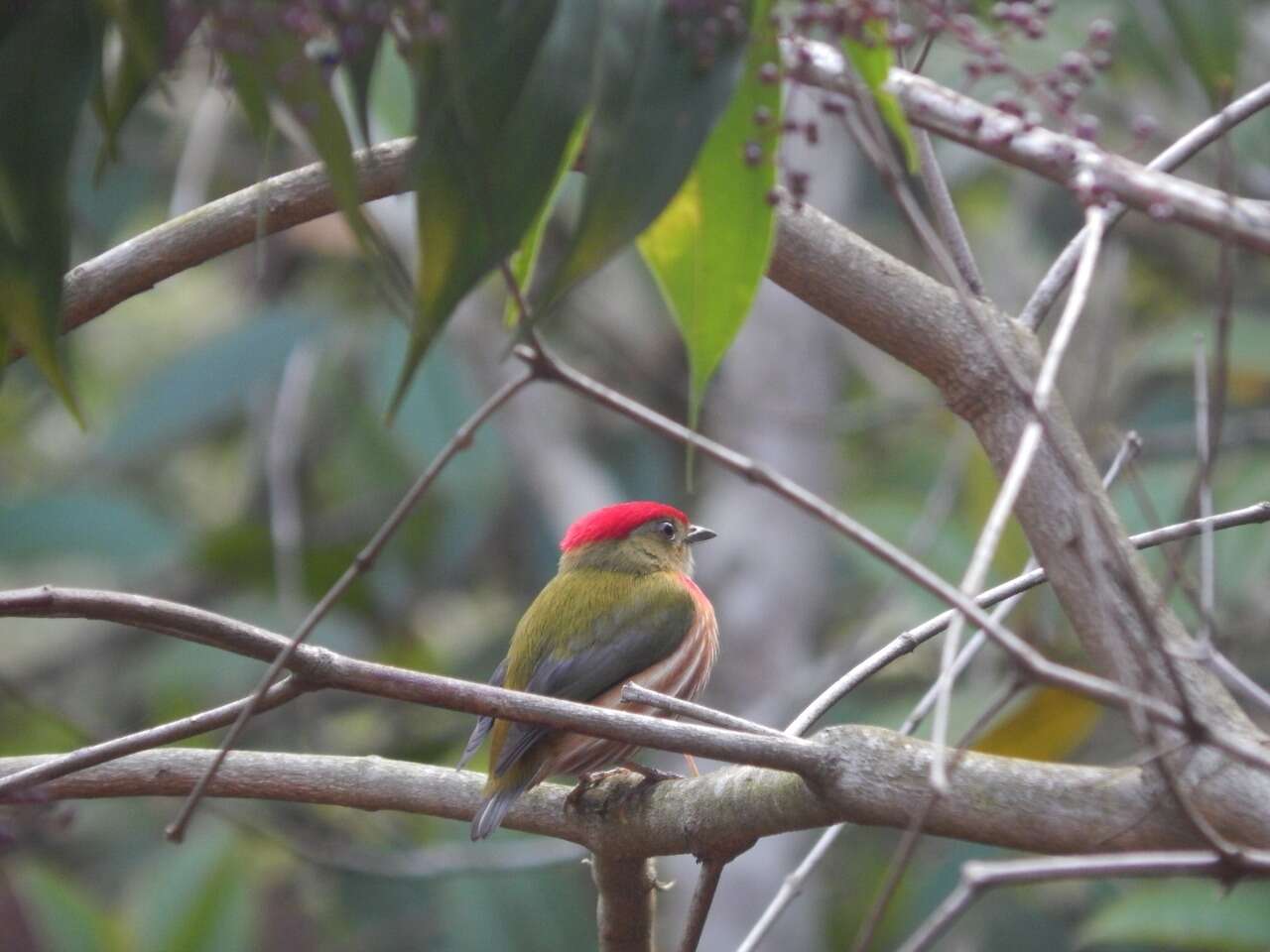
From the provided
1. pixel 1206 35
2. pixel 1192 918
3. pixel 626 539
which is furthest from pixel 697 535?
pixel 1192 918

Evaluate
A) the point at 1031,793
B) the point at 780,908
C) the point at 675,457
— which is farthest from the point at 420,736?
the point at 1031,793

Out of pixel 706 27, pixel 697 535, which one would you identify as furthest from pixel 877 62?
pixel 697 535

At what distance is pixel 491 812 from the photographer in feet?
10.5

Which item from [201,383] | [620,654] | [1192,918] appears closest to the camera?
[620,654]

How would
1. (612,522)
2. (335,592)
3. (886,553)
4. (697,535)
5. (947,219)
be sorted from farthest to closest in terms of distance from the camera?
(697,535)
(612,522)
(947,219)
(335,592)
(886,553)

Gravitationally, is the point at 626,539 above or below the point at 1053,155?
below

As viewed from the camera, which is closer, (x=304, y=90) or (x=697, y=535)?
(x=304, y=90)

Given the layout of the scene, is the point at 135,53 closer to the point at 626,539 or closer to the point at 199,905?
the point at 626,539

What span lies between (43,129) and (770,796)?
1.36 metres

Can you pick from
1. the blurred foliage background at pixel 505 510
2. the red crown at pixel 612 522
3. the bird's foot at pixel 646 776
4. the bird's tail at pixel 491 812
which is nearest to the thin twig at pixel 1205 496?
the bird's foot at pixel 646 776

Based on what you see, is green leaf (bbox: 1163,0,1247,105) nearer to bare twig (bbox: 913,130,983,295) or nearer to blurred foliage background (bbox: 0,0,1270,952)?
bare twig (bbox: 913,130,983,295)

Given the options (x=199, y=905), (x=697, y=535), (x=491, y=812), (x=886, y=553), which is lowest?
(x=199, y=905)

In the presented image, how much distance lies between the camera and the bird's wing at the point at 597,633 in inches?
168

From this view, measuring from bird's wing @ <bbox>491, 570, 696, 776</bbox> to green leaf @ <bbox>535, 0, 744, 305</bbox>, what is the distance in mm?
2621
